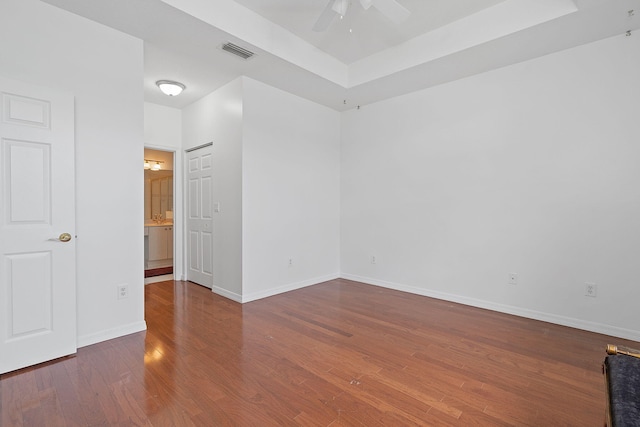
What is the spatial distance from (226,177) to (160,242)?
3555mm

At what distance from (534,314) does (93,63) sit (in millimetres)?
5012

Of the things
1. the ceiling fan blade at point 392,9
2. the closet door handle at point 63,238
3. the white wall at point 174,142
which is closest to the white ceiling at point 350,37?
the ceiling fan blade at point 392,9

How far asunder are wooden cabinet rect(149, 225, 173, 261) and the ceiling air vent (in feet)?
15.2

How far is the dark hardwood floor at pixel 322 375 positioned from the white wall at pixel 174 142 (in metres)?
1.76

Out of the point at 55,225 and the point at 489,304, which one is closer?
the point at 55,225

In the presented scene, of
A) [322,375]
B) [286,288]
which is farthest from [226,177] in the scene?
[322,375]

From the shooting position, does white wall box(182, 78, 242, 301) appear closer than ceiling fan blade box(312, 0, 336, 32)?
No

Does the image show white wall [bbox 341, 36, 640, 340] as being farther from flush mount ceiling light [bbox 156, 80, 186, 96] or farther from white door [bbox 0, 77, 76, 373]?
white door [bbox 0, 77, 76, 373]

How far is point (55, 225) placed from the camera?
2389 mm

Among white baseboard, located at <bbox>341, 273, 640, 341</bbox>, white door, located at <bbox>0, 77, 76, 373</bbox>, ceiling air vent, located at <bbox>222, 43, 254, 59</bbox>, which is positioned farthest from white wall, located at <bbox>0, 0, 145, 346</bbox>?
white baseboard, located at <bbox>341, 273, 640, 341</bbox>

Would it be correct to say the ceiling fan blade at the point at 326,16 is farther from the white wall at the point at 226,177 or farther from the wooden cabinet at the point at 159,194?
the wooden cabinet at the point at 159,194

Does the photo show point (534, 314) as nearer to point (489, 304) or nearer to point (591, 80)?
point (489, 304)

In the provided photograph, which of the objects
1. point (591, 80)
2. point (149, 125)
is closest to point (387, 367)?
point (591, 80)

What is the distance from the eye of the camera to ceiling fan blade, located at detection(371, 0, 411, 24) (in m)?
2.39
